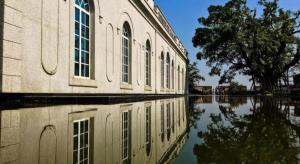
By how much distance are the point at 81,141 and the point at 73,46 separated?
8.44m

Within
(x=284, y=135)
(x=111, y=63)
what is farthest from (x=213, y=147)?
(x=111, y=63)

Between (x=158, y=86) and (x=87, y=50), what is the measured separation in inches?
622

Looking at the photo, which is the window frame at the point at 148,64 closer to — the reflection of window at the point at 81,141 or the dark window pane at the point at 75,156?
the reflection of window at the point at 81,141

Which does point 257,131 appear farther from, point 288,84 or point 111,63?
point 288,84

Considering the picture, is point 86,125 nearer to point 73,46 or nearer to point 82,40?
point 73,46

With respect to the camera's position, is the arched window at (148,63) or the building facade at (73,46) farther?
the arched window at (148,63)

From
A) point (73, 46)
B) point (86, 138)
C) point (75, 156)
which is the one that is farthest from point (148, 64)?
point (75, 156)

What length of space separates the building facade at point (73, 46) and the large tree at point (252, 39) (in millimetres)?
19296

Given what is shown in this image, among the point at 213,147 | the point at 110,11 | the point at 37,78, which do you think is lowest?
the point at 213,147

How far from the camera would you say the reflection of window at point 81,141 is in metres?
3.22

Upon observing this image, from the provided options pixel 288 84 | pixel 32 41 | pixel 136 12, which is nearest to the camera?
pixel 32 41

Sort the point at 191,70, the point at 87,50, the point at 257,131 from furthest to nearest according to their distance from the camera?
the point at 191,70 → the point at 87,50 → the point at 257,131

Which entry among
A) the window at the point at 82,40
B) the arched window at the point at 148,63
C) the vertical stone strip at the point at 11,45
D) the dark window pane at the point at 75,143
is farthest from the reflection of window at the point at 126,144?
the arched window at the point at 148,63

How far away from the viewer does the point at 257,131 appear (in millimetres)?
5551
